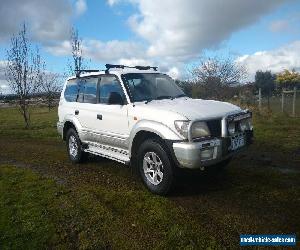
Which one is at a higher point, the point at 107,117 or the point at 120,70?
the point at 120,70

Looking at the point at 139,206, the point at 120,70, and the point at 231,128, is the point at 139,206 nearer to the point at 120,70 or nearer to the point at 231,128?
the point at 231,128

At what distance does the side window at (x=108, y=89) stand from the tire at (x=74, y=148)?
155cm

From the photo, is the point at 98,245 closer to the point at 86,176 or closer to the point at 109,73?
the point at 86,176

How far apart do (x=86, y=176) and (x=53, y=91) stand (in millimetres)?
26733

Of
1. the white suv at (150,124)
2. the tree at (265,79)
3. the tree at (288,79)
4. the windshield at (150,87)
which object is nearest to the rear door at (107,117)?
the white suv at (150,124)

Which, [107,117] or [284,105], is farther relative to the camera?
[284,105]

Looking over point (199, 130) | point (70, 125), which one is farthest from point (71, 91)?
point (199, 130)

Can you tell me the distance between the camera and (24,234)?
4.48 m

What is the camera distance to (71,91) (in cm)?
851

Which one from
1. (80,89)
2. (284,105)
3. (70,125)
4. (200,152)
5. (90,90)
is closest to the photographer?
(200,152)

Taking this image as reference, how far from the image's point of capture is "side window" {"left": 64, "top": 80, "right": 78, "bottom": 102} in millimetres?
8305

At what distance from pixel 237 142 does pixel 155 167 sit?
57.3 inches

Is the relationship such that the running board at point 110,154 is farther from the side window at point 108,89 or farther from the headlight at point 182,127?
the headlight at point 182,127

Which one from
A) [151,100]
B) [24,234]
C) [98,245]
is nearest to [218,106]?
[151,100]
